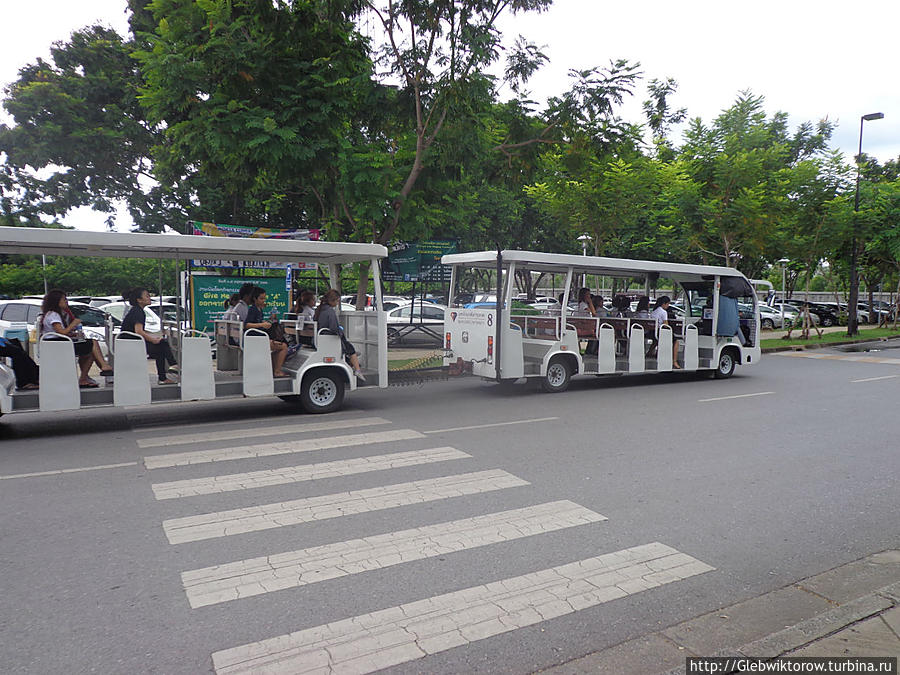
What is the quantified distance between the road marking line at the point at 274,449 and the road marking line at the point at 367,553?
2797 mm

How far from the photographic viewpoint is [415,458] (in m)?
7.00

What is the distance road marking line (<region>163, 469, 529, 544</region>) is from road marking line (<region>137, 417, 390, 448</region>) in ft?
9.16

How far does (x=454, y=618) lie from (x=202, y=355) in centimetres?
635

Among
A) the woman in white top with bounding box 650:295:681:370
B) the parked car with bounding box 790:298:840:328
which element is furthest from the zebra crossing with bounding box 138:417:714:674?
the parked car with bounding box 790:298:840:328

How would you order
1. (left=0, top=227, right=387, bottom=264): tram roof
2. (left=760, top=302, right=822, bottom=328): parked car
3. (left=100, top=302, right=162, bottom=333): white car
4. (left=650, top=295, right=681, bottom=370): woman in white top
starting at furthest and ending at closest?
(left=760, top=302, right=822, bottom=328): parked car, (left=100, top=302, right=162, bottom=333): white car, (left=650, top=295, right=681, bottom=370): woman in white top, (left=0, top=227, right=387, bottom=264): tram roof

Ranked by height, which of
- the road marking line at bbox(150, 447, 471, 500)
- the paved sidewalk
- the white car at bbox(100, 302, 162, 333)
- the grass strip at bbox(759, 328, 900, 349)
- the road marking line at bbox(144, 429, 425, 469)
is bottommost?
the paved sidewalk

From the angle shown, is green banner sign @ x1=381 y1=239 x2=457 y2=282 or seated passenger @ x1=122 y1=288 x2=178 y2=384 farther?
green banner sign @ x1=381 y1=239 x2=457 y2=282

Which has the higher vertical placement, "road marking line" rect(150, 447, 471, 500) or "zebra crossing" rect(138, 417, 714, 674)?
"road marking line" rect(150, 447, 471, 500)

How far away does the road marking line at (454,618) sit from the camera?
3.18 m

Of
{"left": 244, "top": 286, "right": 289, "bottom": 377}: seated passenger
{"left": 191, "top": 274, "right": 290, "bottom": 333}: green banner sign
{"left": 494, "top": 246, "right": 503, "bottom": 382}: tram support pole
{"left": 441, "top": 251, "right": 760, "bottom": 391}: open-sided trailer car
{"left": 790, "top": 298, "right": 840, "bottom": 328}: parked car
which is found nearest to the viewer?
{"left": 244, "top": 286, "right": 289, "bottom": 377}: seated passenger

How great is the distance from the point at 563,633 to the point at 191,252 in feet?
26.1

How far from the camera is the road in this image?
11.2 ft

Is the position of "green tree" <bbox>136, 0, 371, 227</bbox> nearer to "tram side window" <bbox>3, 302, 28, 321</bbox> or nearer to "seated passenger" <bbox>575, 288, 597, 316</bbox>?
"seated passenger" <bbox>575, 288, 597, 316</bbox>

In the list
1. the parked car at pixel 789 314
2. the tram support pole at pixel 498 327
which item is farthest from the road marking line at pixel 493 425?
the parked car at pixel 789 314
